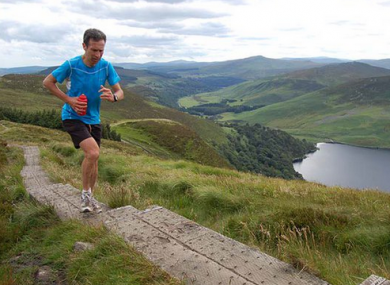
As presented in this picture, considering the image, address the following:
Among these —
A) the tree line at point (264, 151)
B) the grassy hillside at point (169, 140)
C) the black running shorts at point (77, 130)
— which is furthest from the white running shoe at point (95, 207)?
the tree line at point (264, 151)

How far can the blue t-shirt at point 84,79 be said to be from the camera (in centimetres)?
589

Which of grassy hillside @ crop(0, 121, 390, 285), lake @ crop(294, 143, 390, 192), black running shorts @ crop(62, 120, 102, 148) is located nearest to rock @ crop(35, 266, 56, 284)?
grassy hillside @ crop(0, 121, 390, 285)

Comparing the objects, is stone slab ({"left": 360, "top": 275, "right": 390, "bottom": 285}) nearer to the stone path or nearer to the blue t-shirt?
the stone path

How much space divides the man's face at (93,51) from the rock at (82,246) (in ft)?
10.1

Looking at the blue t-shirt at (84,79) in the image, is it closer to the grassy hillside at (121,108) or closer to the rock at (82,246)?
the rock at (82,246)

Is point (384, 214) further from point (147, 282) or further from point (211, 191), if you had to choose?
point (147, 282)

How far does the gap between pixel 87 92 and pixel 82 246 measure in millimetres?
2808

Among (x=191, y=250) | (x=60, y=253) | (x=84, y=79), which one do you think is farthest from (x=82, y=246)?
(x=84, y=79)

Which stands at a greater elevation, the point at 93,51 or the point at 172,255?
the point at 93,51

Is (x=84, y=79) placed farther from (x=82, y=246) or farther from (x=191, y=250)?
(x=191, y=250)

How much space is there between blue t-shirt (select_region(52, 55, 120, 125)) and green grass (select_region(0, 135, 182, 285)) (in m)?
1.77

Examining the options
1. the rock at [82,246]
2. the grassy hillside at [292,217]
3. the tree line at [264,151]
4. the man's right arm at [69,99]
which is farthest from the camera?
the tree line at [264,151]

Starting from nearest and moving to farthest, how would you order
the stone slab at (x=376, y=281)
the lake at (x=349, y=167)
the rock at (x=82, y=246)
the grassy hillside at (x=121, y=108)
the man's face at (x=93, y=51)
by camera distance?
the stone slab at (x=376, y=281)
the rock at (x=82, y=246)
the man's face at (x=93, y=51)
the lake at (x=349, y=167)
the grassy hillside at (x=121, y=108)

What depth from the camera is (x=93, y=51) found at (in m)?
5.75
